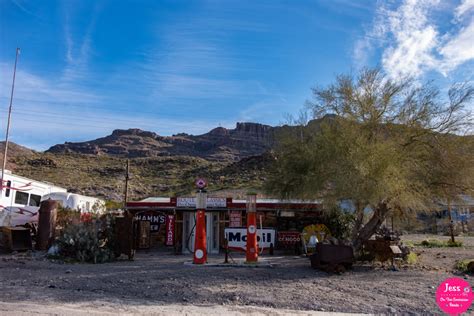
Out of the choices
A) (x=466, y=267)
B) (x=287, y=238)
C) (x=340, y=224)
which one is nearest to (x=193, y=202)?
(x=287, y=238)

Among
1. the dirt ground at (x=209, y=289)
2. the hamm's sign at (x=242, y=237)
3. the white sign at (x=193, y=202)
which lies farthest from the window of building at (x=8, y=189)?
the hamm's sign at (x=242, y=237)

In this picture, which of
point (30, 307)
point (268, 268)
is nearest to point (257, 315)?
point (30, 307)

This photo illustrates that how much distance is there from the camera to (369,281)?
11570 millimetres

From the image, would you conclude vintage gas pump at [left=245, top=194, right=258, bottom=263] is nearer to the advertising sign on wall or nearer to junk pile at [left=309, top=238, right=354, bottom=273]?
junk pile at [left=309, top=238, right=354, bottom=273]

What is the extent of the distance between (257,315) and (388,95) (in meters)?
10.1

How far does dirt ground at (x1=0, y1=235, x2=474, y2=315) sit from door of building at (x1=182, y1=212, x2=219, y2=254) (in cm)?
689

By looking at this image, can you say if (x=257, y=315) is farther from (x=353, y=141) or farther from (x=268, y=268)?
(x=353, y=141)

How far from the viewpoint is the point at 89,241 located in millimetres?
15281

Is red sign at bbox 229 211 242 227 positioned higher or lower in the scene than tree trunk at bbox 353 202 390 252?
higher

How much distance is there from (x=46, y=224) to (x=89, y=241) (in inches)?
134

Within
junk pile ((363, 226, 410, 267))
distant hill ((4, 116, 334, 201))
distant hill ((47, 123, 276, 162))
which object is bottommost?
junk pile ((363, 226, 410, 267))

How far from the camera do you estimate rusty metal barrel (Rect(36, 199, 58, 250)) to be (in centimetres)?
1734

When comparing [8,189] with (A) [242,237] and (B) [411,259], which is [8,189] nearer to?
(A) [242,237]

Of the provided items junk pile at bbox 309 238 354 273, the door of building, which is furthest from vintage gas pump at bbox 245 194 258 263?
the door of building
